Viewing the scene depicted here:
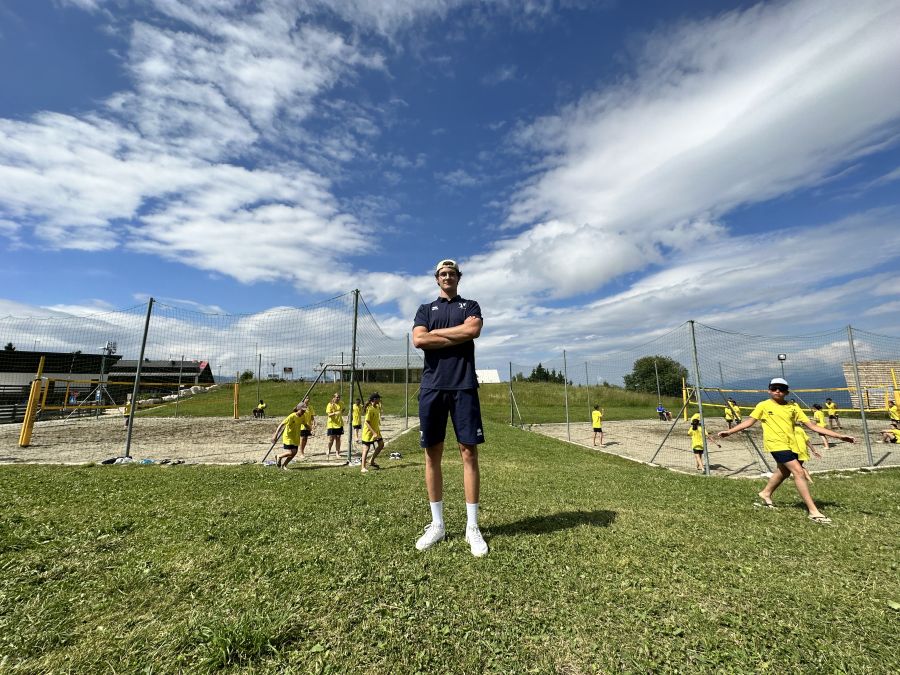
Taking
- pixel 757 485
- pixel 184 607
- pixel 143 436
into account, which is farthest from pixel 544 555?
pixel 143 436

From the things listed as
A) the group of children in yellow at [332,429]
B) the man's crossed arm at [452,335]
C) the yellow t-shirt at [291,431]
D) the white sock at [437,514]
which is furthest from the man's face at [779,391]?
the yellow t-shirt at [291,431]

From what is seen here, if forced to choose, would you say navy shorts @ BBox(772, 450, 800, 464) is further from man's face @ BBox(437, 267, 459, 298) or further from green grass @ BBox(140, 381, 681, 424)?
green grass @ BBox(140, 381, 681, 424)

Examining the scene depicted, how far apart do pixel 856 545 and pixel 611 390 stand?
106ft

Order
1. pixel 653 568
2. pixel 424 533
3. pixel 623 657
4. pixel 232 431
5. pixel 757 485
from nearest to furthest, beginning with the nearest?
pixel 623 657
pixel 653 568
pixel 424 533
pixel 757 485
pixel 232 431

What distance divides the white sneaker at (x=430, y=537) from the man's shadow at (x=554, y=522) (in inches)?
21.5

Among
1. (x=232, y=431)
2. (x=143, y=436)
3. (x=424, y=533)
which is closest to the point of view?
(x=424, y=533)

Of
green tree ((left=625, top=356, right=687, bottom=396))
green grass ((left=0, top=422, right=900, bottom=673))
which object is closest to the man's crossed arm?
green grass ((left=0, top=422, right=900, bottom=673))

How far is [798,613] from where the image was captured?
7.96 ft

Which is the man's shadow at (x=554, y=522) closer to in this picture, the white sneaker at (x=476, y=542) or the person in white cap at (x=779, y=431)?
the white sneaker at (x=476, y=542)

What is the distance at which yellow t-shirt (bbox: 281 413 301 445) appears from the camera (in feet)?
32.7

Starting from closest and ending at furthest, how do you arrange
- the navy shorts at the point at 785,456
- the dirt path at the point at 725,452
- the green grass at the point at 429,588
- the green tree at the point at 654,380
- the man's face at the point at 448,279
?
the green grass at the point at 429,588
the man's face at the point at 448,279
the navy shorts at the point at 785,456
the dirt path at the point at 725,452
the green tree at the point at 654,380

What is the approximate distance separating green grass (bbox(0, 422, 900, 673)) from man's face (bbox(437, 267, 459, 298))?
7.76 ft

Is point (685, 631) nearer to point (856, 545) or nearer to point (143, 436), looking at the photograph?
point (856, 545)

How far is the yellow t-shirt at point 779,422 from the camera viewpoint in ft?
18.2
